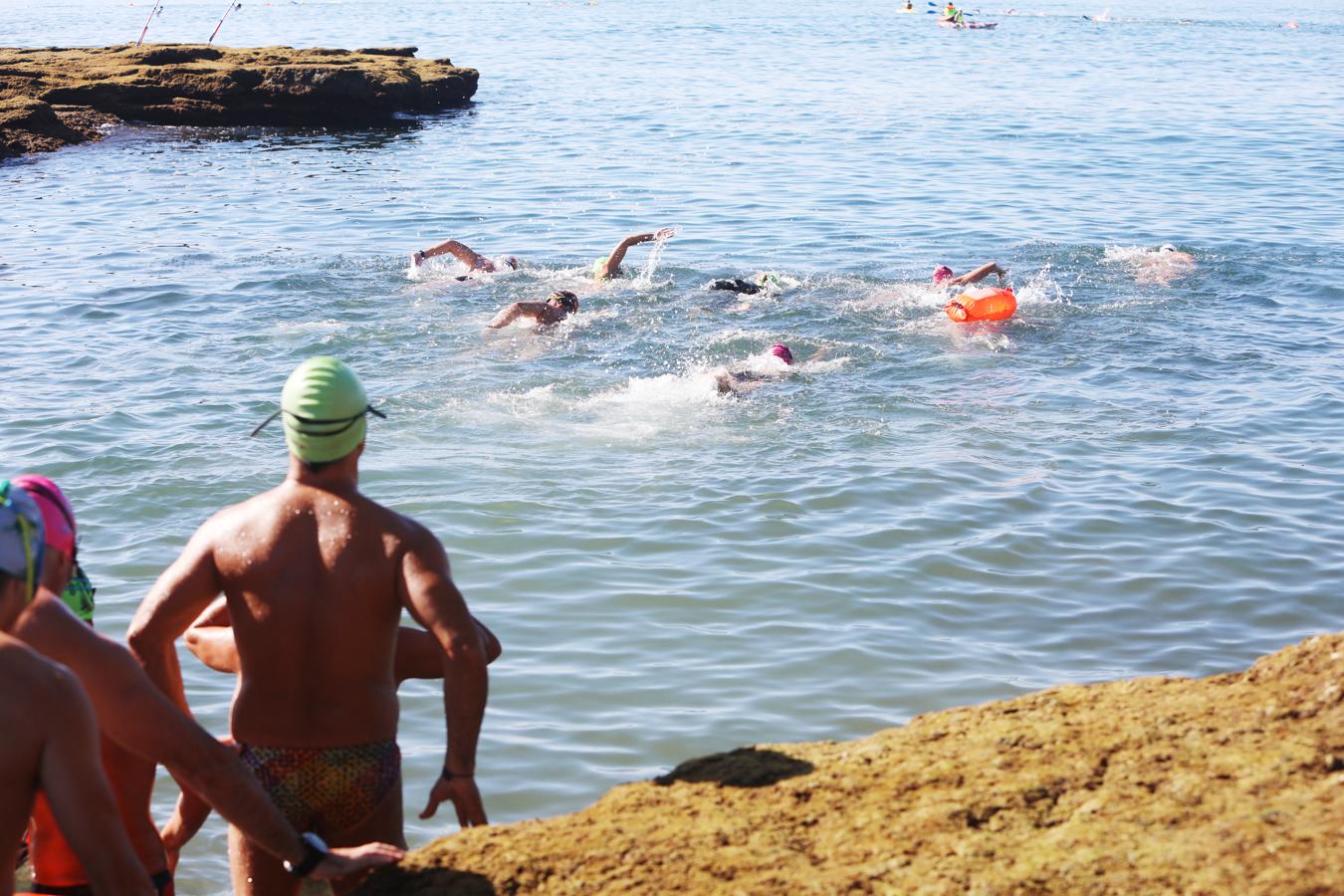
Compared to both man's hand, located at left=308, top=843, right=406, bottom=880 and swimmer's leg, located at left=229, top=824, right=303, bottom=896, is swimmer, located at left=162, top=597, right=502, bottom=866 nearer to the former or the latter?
swimmer's leg, located at left=229, top=824, right=303, bottom=896

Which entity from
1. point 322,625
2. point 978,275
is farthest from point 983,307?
point 322,625

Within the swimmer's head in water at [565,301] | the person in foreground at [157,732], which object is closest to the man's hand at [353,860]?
the person in foreground at [157,732]

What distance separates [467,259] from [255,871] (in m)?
11.1

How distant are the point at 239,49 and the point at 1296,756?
28670mm

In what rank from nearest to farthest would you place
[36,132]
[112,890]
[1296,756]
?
[112,890]
[1296,756]
[36,132]

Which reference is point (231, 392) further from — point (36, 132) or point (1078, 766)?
point (36, 132)

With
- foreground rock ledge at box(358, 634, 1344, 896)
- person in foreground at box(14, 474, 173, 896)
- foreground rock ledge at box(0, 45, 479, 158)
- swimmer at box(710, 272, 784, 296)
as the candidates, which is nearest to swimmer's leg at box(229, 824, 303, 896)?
person in foreground at box(14, 474, 173, 896)

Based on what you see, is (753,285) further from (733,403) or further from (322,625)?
(322,625)

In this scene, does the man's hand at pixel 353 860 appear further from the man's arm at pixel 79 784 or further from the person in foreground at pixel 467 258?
the person in foreground at pixel 467 258

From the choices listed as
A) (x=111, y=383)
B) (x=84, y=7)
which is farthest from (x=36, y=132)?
(x=84, y=7)

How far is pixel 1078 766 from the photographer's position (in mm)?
3248

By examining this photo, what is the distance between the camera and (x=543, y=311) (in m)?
12.2

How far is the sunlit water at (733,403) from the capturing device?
6645 mm

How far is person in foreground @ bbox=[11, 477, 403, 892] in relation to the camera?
125 inches
